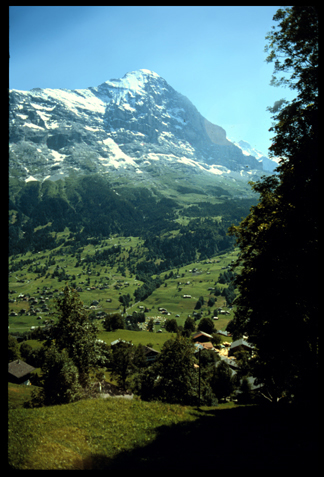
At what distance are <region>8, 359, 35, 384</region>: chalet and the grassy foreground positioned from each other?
82.1 m

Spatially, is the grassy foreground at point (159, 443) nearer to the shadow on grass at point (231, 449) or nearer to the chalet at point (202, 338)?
the shadow on grass at point (231, 449)

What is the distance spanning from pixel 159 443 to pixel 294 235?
33.2 feet

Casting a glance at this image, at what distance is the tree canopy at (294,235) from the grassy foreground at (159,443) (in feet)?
7.66

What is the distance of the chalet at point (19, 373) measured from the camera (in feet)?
268

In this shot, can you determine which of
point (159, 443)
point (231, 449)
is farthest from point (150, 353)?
point (231, 449)

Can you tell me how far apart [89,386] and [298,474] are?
24.7 meters

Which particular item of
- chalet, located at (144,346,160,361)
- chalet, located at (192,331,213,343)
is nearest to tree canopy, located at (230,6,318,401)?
chalet, located at (144,346,160,361)

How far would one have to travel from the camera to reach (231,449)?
10.2 m

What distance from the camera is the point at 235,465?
8.88 m

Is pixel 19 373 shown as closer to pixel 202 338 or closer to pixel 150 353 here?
pixel 150 353

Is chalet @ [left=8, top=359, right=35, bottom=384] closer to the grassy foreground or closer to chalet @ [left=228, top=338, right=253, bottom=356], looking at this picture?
chalet @ [left=228, top=338, right=253, bottom=356]

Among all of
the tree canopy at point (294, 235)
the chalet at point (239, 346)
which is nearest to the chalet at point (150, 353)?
the chalet at point (239, 346)

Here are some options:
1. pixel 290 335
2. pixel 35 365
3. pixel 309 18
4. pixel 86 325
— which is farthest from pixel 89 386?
pixel 35 365

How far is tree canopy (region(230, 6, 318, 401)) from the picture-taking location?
38.7ft
